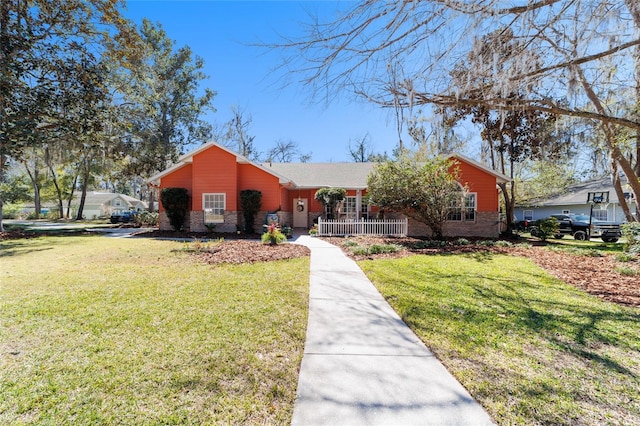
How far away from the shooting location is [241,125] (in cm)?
3159

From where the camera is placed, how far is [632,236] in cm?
872

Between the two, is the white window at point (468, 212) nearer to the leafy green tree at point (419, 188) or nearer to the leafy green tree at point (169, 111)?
the leafy green tree at point (419, 188)

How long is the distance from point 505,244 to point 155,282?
13.1 meters

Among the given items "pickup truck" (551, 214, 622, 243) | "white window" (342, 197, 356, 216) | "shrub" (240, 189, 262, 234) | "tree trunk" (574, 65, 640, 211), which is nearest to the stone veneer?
"shrub" (240, 189, 262, 234)

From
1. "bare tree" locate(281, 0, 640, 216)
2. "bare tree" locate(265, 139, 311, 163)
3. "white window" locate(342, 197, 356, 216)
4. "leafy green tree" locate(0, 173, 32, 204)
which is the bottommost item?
"white window" locate(342, 197, 356, 216)

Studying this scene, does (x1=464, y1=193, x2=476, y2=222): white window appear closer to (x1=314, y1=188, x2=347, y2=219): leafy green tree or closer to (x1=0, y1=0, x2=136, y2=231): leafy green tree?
(x1=314, y1=188, x2=347, y2=219): leafy green tree

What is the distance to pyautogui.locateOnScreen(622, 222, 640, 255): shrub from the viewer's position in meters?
8.46

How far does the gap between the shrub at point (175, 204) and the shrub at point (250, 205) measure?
11.1ft

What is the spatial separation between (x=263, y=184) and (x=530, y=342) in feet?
46.2

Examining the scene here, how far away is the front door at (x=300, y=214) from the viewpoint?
19.2 metres

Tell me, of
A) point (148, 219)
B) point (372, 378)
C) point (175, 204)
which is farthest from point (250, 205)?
point (372, 378)

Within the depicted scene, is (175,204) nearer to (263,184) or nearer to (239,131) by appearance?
(263,184)

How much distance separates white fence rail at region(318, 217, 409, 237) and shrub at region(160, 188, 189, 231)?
7.81 meters

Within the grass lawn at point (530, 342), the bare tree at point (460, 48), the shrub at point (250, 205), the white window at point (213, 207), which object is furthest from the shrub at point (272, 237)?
the bare tree at point (460, 48)
